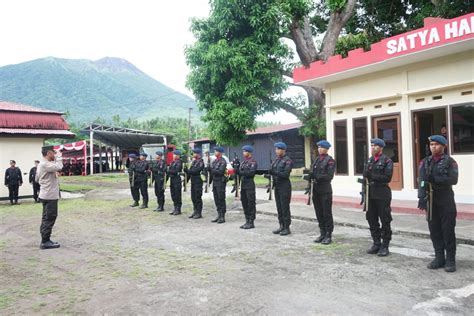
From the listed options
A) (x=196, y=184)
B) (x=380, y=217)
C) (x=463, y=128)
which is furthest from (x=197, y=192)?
(x=463, y=128)

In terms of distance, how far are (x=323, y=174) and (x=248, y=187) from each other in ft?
7.19

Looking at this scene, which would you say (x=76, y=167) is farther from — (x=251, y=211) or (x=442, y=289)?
(x=442, y=289)

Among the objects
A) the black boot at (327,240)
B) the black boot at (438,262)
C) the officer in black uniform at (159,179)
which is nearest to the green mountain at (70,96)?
the officer in black uniform at (159,179)

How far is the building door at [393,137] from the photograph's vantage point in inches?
438

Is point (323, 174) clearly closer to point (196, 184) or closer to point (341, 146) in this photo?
point (196, 184)

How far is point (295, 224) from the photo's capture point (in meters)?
8.70

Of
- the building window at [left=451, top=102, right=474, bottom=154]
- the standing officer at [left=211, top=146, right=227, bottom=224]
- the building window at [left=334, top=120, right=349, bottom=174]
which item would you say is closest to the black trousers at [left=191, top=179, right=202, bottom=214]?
the standing officer at [left=211, top=146, right=227, bottom=224]

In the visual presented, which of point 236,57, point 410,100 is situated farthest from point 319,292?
point 236,57

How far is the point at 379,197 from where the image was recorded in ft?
19.1

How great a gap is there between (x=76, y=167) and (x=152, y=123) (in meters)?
32.5

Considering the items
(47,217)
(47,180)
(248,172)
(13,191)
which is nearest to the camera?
(47,217)

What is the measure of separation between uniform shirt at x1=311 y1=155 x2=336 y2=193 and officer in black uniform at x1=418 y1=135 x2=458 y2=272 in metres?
1.69

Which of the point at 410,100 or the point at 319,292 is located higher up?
the point at 410,100

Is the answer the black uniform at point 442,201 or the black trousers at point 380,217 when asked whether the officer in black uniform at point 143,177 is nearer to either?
the black trousers at point 380,217
